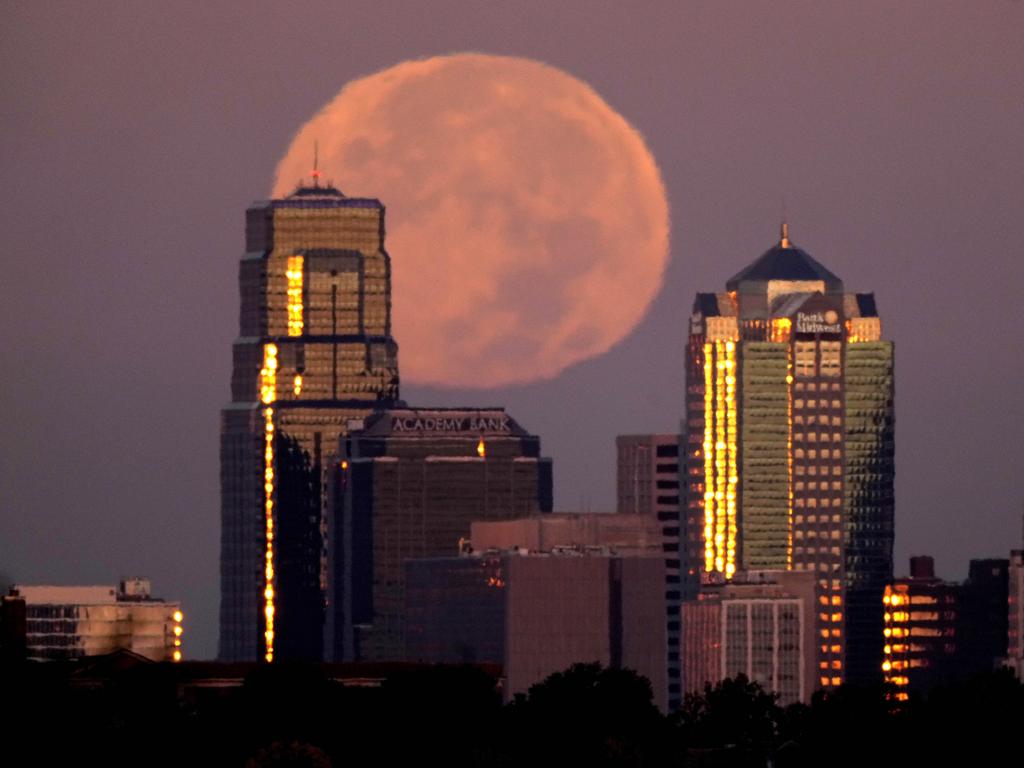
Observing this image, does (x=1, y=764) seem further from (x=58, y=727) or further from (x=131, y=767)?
(x=131, y=767)

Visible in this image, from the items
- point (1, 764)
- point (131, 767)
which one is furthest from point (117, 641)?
point (1, 764)

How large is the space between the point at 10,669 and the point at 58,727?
9.89ft

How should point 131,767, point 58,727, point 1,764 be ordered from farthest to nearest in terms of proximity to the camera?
point 131,767 → point 58,727 → point 1,764

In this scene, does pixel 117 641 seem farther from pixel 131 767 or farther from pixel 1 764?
pixel 1 764

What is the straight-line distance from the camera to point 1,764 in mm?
168375

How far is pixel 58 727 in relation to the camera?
181 meters

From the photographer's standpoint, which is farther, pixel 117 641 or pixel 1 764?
pixel 117 641

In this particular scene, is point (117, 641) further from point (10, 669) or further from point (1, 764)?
point (1, 764)

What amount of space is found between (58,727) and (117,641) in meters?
10.9

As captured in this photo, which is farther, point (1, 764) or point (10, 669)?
point (10, 669)

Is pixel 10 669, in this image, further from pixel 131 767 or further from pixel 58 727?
pixel 131 767

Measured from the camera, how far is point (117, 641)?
191 meters

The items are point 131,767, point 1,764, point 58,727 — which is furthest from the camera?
point 131,767

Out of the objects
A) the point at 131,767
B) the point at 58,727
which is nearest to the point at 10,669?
the point at 58,727
